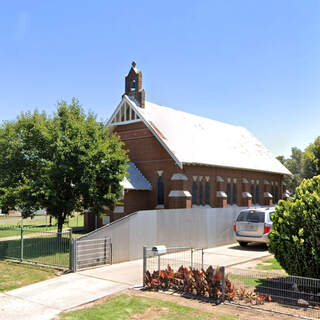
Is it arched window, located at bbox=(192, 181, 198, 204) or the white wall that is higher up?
arched window, located at bbox=(192, 181, 198, 204)

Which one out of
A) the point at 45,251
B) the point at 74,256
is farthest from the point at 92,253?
the point at 45,251

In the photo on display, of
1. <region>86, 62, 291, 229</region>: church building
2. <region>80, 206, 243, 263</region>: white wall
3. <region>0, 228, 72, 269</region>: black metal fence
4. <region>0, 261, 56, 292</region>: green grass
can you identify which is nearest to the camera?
<region>0, 261, 56, 292</region>: green grass

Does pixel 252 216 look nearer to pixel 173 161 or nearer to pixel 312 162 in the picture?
pixel 173 161

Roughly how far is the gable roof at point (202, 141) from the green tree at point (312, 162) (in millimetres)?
21298

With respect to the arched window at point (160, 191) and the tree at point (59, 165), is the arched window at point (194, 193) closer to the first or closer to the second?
the arched window at point (160, 191)

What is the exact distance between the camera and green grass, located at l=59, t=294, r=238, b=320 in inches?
317

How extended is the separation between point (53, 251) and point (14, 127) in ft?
26.5

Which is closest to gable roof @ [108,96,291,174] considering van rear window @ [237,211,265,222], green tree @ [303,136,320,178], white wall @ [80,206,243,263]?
white wall @ [80,206,243,263]

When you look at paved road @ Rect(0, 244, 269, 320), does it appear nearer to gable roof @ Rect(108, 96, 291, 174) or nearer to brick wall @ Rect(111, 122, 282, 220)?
brick wall @ Rect(111, 122, 282, 220)

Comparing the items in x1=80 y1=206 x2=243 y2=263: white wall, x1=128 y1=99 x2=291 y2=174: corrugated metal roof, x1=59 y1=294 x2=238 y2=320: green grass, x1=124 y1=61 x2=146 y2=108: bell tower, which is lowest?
x1=59 y1=294 x2=238 y2=320: green grass

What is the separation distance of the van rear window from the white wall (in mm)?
1960

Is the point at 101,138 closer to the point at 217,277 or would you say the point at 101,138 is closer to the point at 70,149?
the point at 70,149

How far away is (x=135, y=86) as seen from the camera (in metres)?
28.0

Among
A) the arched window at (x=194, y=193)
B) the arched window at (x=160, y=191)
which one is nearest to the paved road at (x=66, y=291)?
the arched window at (x=160, y=191)
